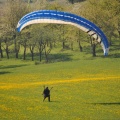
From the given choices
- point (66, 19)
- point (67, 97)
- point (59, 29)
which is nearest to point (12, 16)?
point (59, 29)

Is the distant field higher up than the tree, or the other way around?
the tree

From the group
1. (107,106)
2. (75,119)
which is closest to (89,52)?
(107,106)

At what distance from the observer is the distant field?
82.8 feet

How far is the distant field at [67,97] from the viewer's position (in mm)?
A: 25234

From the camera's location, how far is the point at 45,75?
51781 millimetres

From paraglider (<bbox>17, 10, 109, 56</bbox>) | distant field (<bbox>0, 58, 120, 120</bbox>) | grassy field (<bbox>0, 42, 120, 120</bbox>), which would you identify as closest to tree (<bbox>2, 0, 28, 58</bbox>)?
grassy field (<bbox>0, 42, 120, 120</bbox>)

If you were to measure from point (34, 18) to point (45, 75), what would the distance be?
83.6 feet

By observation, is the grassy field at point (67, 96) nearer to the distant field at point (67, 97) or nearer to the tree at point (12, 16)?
the distant field at point (67, 97)

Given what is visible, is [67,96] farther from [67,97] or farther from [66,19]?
[66,19]

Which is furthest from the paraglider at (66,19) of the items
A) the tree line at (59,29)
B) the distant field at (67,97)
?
the tree line at (59,29)

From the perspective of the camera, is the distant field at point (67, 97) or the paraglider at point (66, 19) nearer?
the distant field at point (67, 97)

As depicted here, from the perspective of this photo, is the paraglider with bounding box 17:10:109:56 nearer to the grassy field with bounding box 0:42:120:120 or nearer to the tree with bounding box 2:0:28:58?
the grassy field with bounding box 0:42:120:120

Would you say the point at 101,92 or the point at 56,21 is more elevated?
the point at 56,21

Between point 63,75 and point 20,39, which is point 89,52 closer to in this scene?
point 20,39
